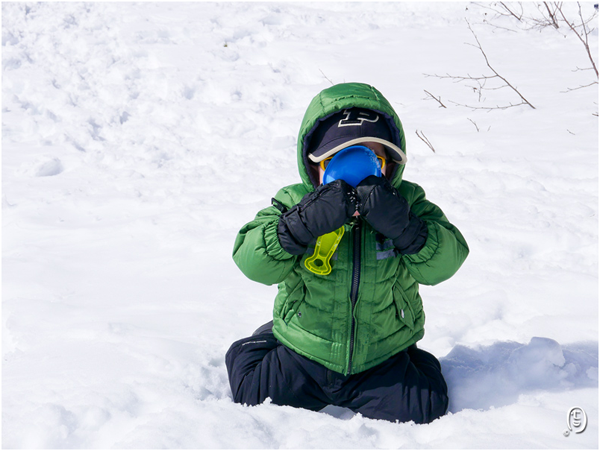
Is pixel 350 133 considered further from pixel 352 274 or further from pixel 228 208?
pixel 228 208

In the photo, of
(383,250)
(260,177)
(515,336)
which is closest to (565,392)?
(515,336)

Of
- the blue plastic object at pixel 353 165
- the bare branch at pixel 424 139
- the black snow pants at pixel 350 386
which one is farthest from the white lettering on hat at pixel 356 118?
the bare branch at pixel 424 139

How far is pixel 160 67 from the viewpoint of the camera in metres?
6.91

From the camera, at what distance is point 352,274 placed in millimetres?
1833

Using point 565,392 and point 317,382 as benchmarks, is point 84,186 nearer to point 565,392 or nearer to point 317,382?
point 317,382

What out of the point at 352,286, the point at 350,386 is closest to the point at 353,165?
the point at 352,286

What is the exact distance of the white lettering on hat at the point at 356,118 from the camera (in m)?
1.81

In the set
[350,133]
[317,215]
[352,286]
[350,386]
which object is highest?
[350,133]

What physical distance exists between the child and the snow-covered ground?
120mm

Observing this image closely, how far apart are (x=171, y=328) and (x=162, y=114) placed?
3999 millimetres

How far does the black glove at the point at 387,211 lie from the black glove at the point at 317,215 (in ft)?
0.14

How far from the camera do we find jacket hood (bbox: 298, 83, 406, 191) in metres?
1.82

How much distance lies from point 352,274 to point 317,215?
11.9 inches

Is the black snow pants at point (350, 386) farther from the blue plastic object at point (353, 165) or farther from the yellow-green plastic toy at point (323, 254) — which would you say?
the blue plastic object at point (353, 165)
